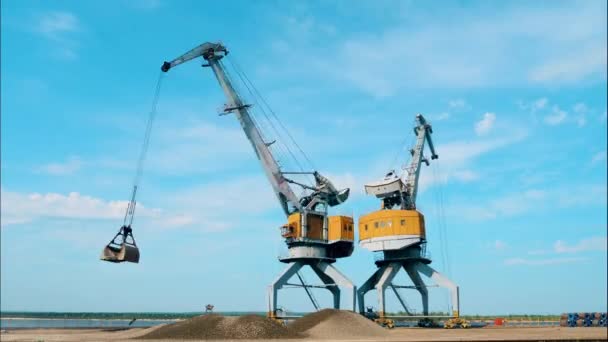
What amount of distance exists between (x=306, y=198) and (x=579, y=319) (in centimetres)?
3019

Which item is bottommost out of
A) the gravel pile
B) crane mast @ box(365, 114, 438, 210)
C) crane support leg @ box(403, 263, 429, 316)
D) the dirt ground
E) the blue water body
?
the blue water body

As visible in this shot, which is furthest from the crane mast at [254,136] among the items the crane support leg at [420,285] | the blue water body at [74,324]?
the blue water body at [74,324]

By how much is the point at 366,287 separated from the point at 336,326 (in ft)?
58.1

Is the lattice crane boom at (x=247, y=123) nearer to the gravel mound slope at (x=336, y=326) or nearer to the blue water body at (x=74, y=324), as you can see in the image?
the gravel mound slope at (x=336, y=326)

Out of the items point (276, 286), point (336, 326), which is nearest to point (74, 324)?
point (276, 286)

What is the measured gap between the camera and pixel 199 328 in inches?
1503

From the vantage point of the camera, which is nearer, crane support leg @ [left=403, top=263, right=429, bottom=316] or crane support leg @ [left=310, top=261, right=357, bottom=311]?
crane support leg @ [left=310, top=261, right=357, bottom=311]

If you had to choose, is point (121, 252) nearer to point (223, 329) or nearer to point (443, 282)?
point (223, 329)

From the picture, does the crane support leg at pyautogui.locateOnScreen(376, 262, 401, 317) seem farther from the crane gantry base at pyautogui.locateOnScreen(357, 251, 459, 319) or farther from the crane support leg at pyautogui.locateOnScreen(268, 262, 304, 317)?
the crane support leg at pyautogui.locateOnScreen(268, 262, 304, 317)

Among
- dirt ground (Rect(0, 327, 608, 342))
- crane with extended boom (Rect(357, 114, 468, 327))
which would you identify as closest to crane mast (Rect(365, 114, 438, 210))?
crane with extended boom (Rect(357, 114, 468, 327))

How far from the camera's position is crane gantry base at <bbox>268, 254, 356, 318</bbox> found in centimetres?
5331

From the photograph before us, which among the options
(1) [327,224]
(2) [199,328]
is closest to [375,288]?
(1) [327,224]

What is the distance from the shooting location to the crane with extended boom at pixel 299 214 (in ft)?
182

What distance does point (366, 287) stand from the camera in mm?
57875
